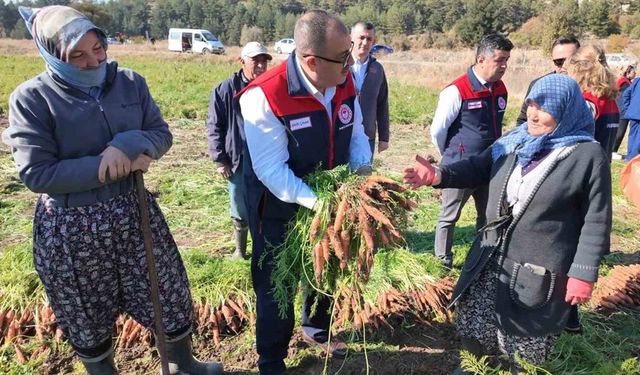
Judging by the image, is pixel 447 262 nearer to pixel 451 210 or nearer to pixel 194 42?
pixel 451 210

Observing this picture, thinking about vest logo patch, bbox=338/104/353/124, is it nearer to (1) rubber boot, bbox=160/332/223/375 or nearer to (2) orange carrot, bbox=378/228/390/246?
(2) orange carrot, bbox=378/228/390/246

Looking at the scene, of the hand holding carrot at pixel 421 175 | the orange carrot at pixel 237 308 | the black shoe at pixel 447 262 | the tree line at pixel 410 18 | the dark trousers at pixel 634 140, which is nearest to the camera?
the hand holding carrot at pixel 421 175

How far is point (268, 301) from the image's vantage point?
2.59m

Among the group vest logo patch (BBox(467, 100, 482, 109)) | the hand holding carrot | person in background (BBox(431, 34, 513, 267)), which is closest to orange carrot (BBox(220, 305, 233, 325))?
the hand holding carrot

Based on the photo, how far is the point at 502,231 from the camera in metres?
2.37

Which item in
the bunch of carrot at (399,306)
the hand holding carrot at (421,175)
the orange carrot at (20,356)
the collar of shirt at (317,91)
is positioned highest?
the collar of shirt at (317,91)

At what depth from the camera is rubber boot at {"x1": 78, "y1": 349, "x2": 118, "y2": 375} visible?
2.44 meters

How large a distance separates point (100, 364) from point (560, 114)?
8.40ft

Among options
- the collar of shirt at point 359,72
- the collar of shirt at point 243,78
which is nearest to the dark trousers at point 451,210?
the collar of shirt at point 359,72

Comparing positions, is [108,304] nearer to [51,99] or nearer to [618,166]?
[51,99]

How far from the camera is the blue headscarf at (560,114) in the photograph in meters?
2.10

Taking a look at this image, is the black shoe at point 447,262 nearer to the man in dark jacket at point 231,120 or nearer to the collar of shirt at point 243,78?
the man in dark jacket at point 231,120

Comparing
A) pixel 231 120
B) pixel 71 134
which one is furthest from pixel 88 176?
pixel 231 120

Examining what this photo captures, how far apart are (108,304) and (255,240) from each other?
789mm
